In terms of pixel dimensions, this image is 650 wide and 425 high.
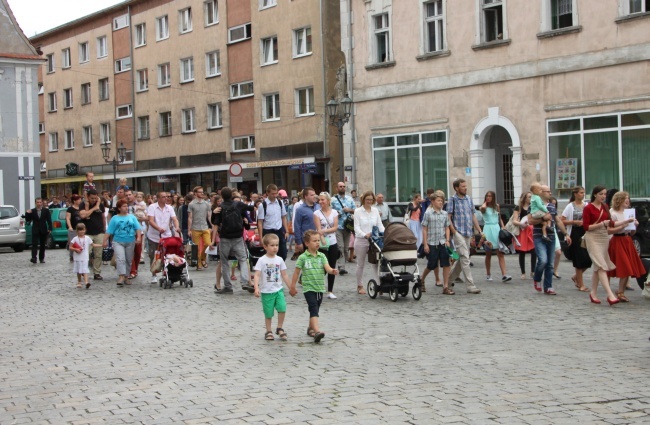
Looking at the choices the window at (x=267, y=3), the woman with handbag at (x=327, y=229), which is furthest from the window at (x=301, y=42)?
the woman with handbag at (x=327, y=229)

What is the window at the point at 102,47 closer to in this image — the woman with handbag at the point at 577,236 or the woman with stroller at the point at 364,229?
the woman with stroller at the point at 364,229

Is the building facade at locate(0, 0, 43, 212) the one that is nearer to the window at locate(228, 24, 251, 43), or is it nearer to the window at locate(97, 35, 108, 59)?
the window at locate(228, 24, 251, 43)

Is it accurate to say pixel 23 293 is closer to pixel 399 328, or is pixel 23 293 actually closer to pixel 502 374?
pixel 399 328

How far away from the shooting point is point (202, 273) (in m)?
21.2

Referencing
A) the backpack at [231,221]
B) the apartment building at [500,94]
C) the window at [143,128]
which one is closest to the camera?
the backpack at [231,221]

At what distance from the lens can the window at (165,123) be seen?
51.3 metres

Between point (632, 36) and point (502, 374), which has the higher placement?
point (632, 36)

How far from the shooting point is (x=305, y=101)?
41375 millimetres

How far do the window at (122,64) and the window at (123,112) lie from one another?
2087mm

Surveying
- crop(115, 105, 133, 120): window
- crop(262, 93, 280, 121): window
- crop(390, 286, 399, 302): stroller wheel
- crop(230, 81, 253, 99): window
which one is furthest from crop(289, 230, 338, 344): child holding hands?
crop(115, 105, 133, 120): window

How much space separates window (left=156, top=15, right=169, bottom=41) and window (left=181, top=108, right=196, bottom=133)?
443cm

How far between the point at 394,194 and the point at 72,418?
27432 millimetres

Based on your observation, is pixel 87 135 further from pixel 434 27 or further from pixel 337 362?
pixel 337 362

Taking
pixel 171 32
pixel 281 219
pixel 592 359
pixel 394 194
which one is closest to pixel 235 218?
pixel 281 219
